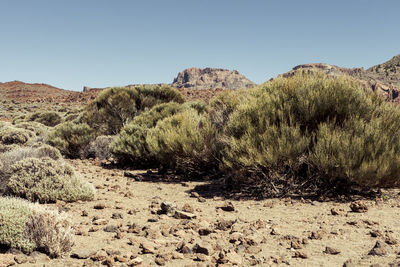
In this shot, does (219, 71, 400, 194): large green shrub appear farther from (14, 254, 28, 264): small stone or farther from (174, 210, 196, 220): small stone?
(14, 254, 28, 264): small stone

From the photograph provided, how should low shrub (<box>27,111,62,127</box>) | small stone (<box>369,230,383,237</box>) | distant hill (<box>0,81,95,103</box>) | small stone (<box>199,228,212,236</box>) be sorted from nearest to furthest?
small stone (<box>369,230,383,237</box>), small stone (<box>199,228,212,236</box>), low shrub (<box>27,111,62,127</box>), distant hill (<box>0,81,95,103</box>)

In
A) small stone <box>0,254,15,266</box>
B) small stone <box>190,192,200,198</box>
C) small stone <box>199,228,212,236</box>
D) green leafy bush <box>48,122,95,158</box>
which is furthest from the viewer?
green leafy bush <box>48,122,95,158</box>

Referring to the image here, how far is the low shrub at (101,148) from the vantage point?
1120 cm

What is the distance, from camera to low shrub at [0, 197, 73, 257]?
3.09 m

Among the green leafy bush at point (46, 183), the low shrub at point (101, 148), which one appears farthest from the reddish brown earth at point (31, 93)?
the green leafy bush at point (46, 183)

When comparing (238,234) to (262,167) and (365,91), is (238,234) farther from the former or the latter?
(365,91)

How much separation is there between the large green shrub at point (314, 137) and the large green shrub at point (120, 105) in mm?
8684

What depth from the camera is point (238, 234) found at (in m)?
3.81

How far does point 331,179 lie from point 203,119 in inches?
152

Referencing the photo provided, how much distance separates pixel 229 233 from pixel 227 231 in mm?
109

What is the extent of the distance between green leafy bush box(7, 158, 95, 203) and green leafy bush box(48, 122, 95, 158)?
20.9ft

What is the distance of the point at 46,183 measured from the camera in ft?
16.8

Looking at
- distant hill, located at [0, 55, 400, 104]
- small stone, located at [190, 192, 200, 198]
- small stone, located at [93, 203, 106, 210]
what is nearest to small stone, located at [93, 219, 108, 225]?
small stone, located at [93, 203, 106, 210]

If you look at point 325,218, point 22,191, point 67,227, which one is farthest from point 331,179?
point 22,191
